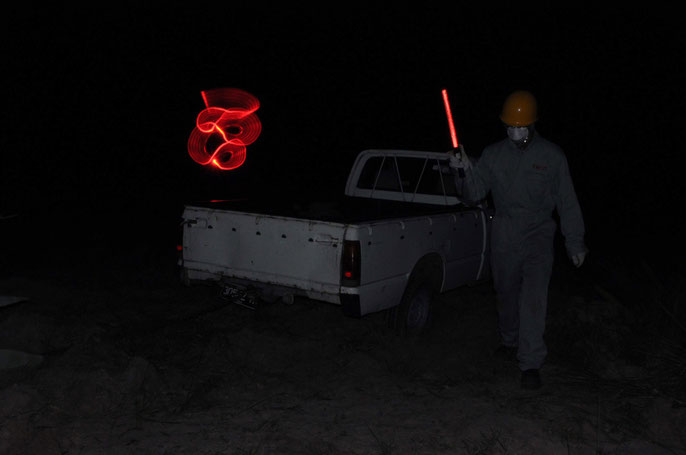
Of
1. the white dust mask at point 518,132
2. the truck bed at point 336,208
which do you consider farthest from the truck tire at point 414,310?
the white dust mask at point 518,132

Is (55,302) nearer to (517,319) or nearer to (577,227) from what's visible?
(517,319)

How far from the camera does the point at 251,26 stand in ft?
166

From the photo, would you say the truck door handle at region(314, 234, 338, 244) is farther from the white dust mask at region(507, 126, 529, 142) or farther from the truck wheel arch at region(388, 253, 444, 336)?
the white dust mask at region(507, 126, 529, 142)

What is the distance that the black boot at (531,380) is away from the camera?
199 inches

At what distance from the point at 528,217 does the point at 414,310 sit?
5.68 feet

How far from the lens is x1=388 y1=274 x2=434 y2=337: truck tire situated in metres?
6.18

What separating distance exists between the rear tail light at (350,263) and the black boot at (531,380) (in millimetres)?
1523

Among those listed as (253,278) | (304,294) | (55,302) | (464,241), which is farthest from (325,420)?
(55,302)

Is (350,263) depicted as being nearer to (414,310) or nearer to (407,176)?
(414,310)

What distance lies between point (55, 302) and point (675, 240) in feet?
40.8

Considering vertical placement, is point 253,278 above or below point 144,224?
above

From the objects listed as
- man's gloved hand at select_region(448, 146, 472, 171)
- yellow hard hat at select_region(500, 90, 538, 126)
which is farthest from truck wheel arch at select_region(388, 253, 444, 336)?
yellow hard hat at select_region(500, 90, 538, 126)

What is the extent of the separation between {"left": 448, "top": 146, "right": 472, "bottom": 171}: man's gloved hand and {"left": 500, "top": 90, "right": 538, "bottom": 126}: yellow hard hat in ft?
1.34

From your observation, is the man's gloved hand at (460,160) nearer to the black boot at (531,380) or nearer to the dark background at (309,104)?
the black boot at (531,380)
